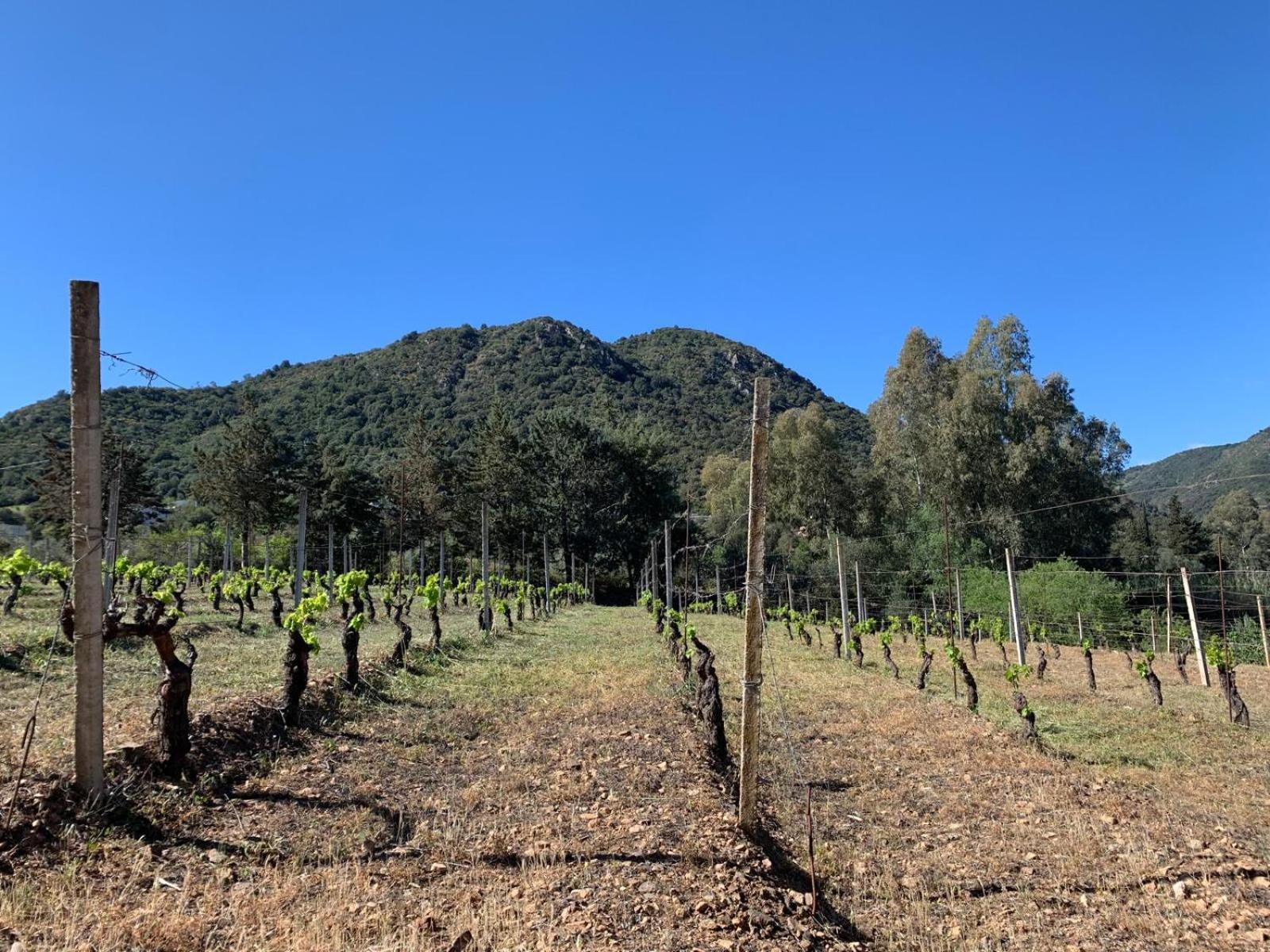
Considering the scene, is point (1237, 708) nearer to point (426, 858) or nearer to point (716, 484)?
point (426, 858)

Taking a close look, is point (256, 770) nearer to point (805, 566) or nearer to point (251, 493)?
point (251, 493)

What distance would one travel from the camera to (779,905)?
16.4 feet

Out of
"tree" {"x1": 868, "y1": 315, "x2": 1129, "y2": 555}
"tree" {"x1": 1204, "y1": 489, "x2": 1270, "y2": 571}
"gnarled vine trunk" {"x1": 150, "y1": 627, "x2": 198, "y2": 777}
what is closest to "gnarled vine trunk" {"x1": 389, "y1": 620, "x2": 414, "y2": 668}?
"gnarled vine trunk" {"x1": 150, "y1": 627, "x2": 198, "y2": 777}

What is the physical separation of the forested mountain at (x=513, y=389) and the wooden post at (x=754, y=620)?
50.0 meters

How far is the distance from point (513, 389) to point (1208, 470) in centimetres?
9083

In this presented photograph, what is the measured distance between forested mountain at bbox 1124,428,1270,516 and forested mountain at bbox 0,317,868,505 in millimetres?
37889

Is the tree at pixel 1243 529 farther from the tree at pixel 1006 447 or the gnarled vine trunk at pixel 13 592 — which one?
the gnarled vine trunk at pixel 13 592

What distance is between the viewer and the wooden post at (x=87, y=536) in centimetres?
571

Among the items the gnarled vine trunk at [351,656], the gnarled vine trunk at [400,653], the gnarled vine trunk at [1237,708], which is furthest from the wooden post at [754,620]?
the gnarled vine trunk at [1237,708]

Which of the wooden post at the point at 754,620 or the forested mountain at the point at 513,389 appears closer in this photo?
the wooden post at the point at 754,620

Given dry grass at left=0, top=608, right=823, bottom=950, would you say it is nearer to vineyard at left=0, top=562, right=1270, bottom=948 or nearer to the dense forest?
vineyard at left=0, top=562, right=1270, bottom=948

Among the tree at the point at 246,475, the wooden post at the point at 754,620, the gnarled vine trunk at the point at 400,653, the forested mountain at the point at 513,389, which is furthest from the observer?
the forested mountain at the point at 513,389

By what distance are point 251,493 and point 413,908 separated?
118 ft

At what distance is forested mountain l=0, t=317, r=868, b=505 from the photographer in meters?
67.4
